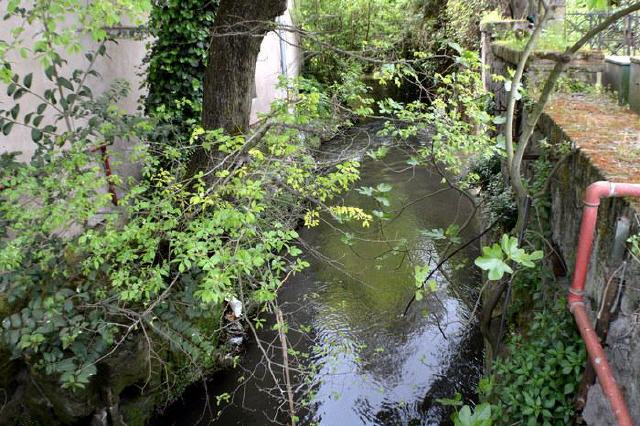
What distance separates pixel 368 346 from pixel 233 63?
362 cm

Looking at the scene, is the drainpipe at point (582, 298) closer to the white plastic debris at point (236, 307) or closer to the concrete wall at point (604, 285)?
the concrete wall at point (604, 285)

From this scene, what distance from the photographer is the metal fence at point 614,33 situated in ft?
21.7

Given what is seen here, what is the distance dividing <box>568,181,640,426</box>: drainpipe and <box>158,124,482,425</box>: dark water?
6.63ft

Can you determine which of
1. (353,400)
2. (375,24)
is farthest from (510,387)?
(375,24)

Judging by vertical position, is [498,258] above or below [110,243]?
above

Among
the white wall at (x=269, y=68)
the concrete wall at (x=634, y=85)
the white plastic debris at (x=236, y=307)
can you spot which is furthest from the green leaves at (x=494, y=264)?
the white wall at (x=269, y=68)

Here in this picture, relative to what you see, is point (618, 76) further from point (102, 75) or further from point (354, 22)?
point (354, 22)

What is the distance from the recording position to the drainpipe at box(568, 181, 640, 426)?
78.5 inches

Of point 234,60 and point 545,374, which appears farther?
point 234,60

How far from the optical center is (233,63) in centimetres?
499

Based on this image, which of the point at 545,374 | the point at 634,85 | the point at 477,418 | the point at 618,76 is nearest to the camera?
the point at 477,418

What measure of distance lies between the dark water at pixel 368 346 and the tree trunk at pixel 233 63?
4.13ft

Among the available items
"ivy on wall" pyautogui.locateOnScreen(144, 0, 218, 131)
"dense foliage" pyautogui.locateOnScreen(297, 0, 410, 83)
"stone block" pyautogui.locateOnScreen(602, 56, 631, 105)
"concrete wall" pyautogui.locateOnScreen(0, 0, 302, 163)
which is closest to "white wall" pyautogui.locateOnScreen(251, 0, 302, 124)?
"dense foliage" pyautogui.locateOnScreen(297, 0, 410, 83)

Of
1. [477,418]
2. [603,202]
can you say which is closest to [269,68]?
[603,202]
